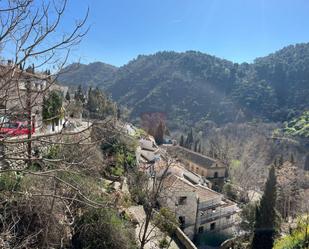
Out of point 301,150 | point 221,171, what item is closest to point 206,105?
point 301,150

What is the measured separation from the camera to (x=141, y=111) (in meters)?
75.9

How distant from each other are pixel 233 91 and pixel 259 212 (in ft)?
253

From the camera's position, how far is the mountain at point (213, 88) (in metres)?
79.2

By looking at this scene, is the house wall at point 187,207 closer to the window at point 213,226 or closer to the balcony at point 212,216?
the balcony at point 212,216

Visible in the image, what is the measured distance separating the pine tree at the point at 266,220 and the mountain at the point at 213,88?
57866 millimetres

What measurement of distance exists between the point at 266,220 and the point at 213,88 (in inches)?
3058

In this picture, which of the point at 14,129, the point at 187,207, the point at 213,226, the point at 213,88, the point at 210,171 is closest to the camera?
the point at 14,129

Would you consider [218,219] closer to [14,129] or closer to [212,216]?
[212,216]

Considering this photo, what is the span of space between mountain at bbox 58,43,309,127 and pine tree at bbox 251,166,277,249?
57.9m


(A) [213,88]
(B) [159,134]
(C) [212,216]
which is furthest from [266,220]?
(A) [213,88]

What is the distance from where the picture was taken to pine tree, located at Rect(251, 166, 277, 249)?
54.9 ft

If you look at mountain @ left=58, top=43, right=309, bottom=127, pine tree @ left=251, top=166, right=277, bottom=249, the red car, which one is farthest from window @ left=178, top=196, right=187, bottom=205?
mountain @ left=58, top=43, right=309, bottom=127

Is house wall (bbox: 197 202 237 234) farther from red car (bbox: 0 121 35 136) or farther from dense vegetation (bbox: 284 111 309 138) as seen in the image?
dense vegetation (bbox: 284 111 309 138)

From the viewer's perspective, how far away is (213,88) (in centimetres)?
9238
